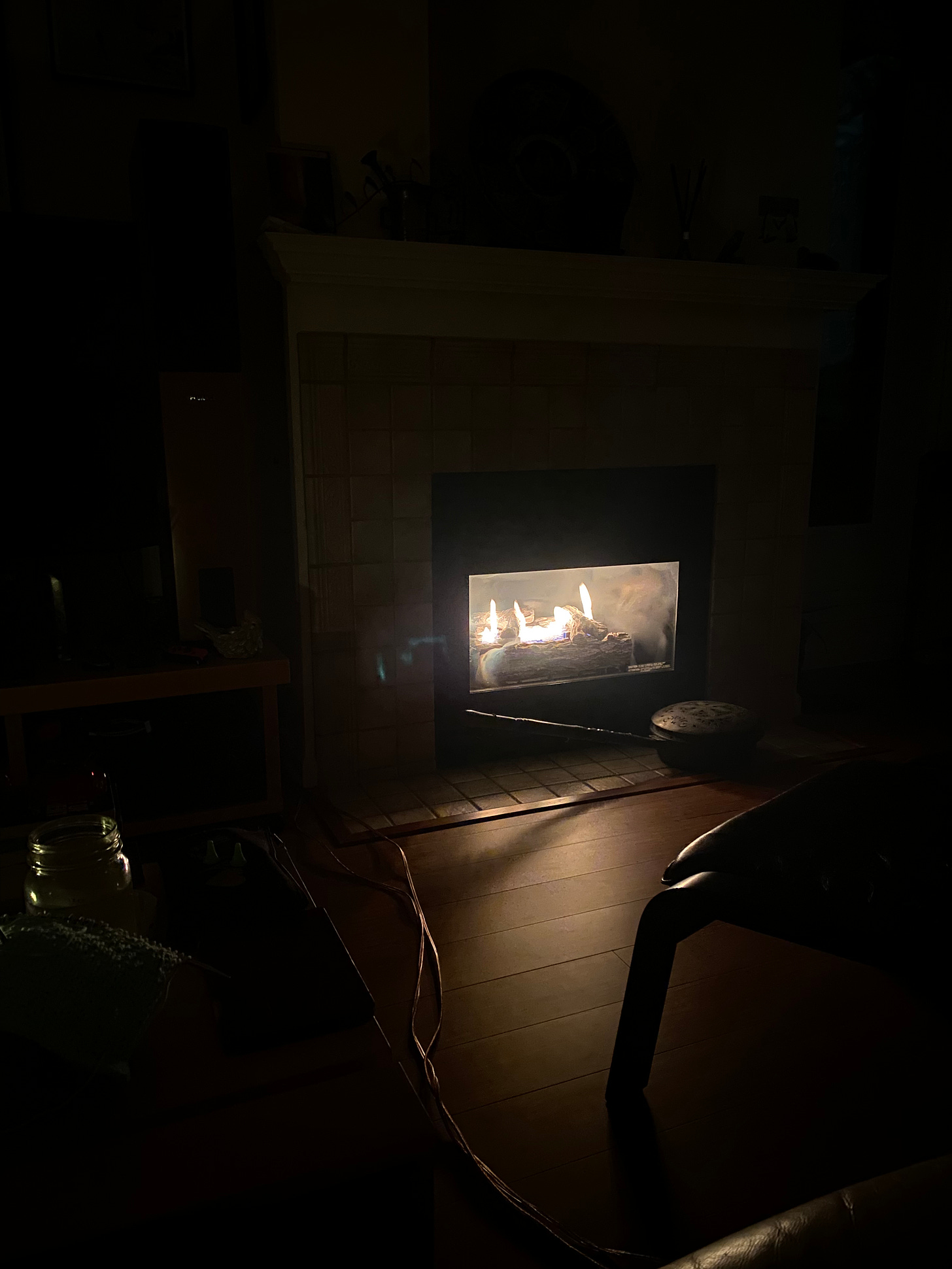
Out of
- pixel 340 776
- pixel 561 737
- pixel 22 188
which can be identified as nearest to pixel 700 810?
pixel 561 737

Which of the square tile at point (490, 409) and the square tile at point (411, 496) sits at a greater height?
the square tile at point (490, 409)

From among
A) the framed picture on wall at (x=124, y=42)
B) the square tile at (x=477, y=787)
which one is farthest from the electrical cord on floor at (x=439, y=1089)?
the framed picture on wall at (x=124, y=42)

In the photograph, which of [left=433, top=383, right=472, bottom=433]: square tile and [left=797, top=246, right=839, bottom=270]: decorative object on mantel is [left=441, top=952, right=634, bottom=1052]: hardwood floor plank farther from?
[left=797, top=246, right=839, bottom=270]: decorative object on mantel

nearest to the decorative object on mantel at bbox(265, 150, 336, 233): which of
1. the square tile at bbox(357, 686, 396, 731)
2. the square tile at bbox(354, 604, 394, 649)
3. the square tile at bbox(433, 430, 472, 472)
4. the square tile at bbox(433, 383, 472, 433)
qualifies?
the square tile at bbox(433, 383, 472, 433)

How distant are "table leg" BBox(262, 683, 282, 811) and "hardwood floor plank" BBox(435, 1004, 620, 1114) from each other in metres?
0.98

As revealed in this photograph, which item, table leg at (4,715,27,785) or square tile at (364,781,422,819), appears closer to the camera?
table leg at (4,715,27,785)

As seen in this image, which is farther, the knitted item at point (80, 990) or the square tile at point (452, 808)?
the square tile at point (452, 808)

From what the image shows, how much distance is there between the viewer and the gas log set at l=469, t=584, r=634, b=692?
2797 millimetres

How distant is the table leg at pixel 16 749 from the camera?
2008mm

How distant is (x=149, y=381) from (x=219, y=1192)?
1.95 m

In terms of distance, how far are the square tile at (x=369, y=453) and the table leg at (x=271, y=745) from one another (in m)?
0.64

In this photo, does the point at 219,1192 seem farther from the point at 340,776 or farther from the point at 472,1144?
the point at 340,776

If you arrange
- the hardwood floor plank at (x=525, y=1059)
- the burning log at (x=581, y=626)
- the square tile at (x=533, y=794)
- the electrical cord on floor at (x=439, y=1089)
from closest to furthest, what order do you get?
1. the electrical cord on floor at (x=439, y=1089)
2. the hardwood floor plank at (x=525, y=1059)
3. the square tile at (x=533, y=794)
4. the burning log at (x=581, y=626)

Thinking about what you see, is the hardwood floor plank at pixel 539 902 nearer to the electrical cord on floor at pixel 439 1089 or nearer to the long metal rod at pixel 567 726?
the electrical cord on floor at pixel 439 1089
